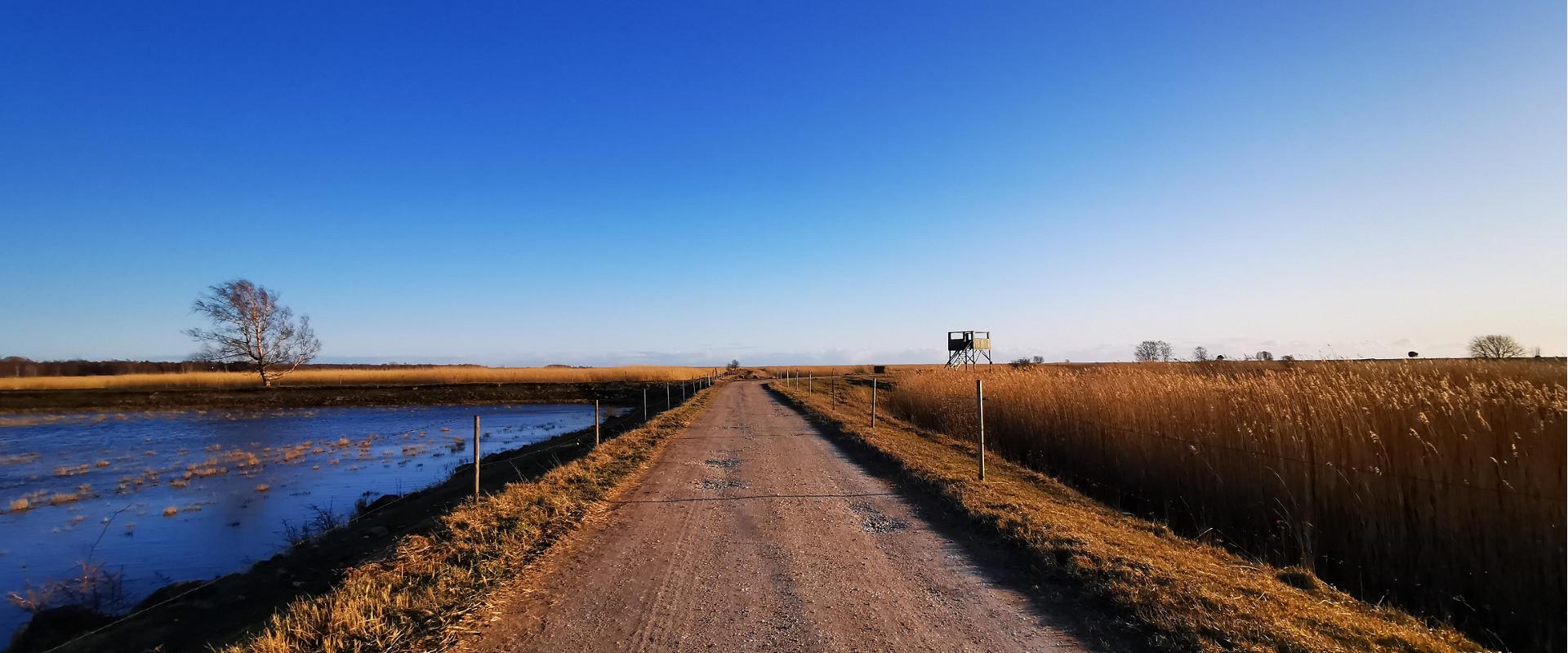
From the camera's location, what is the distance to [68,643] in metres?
6.07

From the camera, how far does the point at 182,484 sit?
50.4ft

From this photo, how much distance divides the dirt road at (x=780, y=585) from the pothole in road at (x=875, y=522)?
2cm

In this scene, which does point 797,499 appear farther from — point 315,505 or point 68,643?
point 315,505

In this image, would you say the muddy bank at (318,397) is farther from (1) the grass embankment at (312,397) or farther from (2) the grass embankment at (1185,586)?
(2) the grass embankment at (1185,586)

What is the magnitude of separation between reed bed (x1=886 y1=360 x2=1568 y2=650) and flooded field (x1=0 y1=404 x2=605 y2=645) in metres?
13.2

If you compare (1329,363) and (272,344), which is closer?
(1329,363)

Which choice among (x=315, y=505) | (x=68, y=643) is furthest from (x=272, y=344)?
(x=68, y=643)

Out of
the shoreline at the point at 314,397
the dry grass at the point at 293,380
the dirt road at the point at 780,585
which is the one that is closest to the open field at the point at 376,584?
the dirt road at the point at 780,585

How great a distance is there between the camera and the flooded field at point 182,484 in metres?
9.53

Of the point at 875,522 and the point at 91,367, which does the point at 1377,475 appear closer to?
the point at 875,522

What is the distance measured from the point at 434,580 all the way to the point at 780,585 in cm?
288

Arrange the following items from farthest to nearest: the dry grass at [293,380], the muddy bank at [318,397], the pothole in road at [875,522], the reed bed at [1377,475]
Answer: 1. the dry grass at [293,380]
2. the muddy bank at [318,397]
3. the pothole in road at [875,522]
4. the reed bed at [1377,475]

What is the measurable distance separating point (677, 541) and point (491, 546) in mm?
1778

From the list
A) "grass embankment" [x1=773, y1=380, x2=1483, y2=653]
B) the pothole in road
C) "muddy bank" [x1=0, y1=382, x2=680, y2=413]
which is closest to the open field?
the pothole in road
